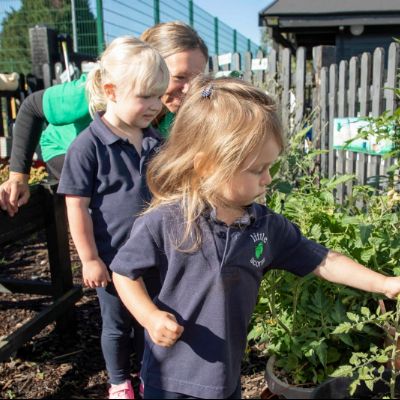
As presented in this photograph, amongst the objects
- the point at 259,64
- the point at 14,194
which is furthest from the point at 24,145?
the point at 259,64

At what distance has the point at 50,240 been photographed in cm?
266

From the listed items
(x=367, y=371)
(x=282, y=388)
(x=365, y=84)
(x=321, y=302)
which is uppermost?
(x=365, y=84)

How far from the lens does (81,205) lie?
1.88 m

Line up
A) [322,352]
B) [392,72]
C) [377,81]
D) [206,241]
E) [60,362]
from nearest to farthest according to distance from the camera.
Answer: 1. [206,241]
2. [322,352]
3. [60,362]
4. [392,72]
5. [377,81]

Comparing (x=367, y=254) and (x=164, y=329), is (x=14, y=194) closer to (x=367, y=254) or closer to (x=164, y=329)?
(x=164, y=329)

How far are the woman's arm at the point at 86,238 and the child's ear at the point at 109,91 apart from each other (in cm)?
40

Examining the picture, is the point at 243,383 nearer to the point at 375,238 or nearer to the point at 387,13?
the point at 375,238

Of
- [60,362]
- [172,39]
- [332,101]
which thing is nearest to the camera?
[172,39]

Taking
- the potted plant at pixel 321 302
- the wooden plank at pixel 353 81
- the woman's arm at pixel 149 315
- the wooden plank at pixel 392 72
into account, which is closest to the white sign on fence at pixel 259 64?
the wooden plank at pixel 353 81

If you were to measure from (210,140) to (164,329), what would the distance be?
482 mm

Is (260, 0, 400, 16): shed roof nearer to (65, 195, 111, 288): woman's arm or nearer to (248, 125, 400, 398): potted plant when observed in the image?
(248, 125, 400, 398): potted plant

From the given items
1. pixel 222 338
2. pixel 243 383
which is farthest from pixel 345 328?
pixel 243 383

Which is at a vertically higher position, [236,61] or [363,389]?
[236,61]

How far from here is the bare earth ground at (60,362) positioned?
2.28 metres
